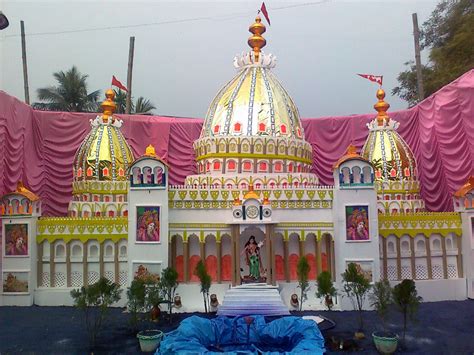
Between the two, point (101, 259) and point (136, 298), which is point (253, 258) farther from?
point (101, 259)

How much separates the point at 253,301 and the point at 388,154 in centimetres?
979

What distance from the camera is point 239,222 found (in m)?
14.8

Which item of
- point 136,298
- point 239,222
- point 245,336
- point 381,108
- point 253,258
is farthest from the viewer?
point 381,108

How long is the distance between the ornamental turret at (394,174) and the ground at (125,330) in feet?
15.4

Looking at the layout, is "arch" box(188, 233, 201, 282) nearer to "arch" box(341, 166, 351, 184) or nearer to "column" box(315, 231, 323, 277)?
"column" box(315, 231, 323, 277)

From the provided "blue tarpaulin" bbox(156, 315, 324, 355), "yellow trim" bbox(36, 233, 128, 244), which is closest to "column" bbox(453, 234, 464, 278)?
"blue tarpaulin" bbox(156, 315, 324, 355)

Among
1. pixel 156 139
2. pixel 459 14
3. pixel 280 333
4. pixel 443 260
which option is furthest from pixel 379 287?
pixel 459 14

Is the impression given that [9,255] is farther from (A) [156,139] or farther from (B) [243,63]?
(B) [243,63]

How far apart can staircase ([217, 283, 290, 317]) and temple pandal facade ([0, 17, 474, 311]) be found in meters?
0.48

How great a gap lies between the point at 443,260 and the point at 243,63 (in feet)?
40.1

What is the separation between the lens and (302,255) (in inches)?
622

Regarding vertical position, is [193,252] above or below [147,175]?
below

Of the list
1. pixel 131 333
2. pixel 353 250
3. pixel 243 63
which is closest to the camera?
pixel 131 333

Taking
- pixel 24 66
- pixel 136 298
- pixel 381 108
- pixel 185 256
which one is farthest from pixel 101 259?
pixel 24 66
